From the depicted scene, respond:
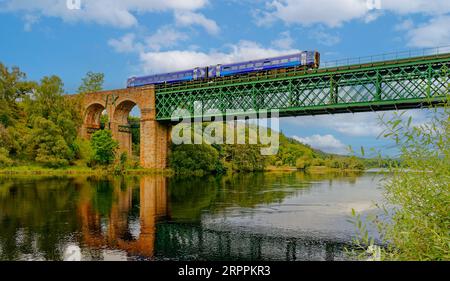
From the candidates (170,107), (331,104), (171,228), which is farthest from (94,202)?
(170,107)

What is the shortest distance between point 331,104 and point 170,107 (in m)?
23.4

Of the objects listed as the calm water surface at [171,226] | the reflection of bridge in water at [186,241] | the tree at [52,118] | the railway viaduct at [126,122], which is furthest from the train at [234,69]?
the reflection of bridge in water at [186,241]

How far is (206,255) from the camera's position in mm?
14211

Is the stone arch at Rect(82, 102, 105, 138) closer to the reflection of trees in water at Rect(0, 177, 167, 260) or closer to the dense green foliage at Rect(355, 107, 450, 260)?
the reflection of trees in water at Rect(0, 177, 167, 260)

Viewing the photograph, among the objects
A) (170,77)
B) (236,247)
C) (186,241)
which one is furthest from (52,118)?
(236,247)

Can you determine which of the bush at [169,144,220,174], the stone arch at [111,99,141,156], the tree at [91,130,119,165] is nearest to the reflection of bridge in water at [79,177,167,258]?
the tree at [91,130,119,165]

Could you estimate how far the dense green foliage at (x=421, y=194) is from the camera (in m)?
7.13

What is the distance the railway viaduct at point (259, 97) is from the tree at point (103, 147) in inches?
167

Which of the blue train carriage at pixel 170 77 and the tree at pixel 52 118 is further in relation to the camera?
the blue train carriage at pixel 170 77

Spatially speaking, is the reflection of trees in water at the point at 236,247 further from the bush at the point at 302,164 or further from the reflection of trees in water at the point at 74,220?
the bush at the point at 302,164

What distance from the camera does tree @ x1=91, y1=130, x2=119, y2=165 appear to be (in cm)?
5466

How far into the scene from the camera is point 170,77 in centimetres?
5744
